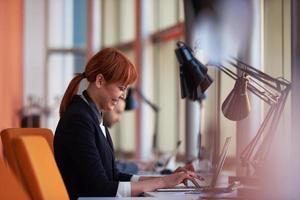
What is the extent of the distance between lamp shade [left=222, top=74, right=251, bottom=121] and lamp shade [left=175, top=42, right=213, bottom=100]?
1.99 feet

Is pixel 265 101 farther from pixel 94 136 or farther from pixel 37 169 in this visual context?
pixel 37 169

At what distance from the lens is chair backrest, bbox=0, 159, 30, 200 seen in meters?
2.00

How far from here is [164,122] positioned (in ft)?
26.4

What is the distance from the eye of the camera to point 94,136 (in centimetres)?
268

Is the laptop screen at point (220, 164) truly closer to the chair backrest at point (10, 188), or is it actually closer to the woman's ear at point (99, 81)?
the woman's ear at point (99, 81)

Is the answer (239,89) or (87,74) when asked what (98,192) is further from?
(239,89)

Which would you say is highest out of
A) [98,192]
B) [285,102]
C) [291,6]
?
[291,6]

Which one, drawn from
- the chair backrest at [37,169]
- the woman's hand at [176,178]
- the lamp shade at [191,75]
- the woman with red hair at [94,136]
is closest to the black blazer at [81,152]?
the woman with red hair at [94,136]

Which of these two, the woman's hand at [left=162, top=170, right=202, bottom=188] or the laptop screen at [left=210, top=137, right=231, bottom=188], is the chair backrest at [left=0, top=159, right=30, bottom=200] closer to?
the woman's hand at [left=162, top=170, right=202, bottom=188]

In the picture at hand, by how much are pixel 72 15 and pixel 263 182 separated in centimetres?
961

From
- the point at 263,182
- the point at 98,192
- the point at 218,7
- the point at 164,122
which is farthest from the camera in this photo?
the point at 164,122

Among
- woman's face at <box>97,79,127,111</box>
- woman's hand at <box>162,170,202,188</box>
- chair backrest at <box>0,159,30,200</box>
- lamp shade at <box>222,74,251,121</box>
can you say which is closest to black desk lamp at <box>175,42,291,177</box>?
lamp shade at <box>222,74,251,121</box>

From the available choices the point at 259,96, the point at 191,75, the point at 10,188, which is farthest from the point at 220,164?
the point at 10,188

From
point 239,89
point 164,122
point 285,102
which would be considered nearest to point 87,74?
point 239,89
